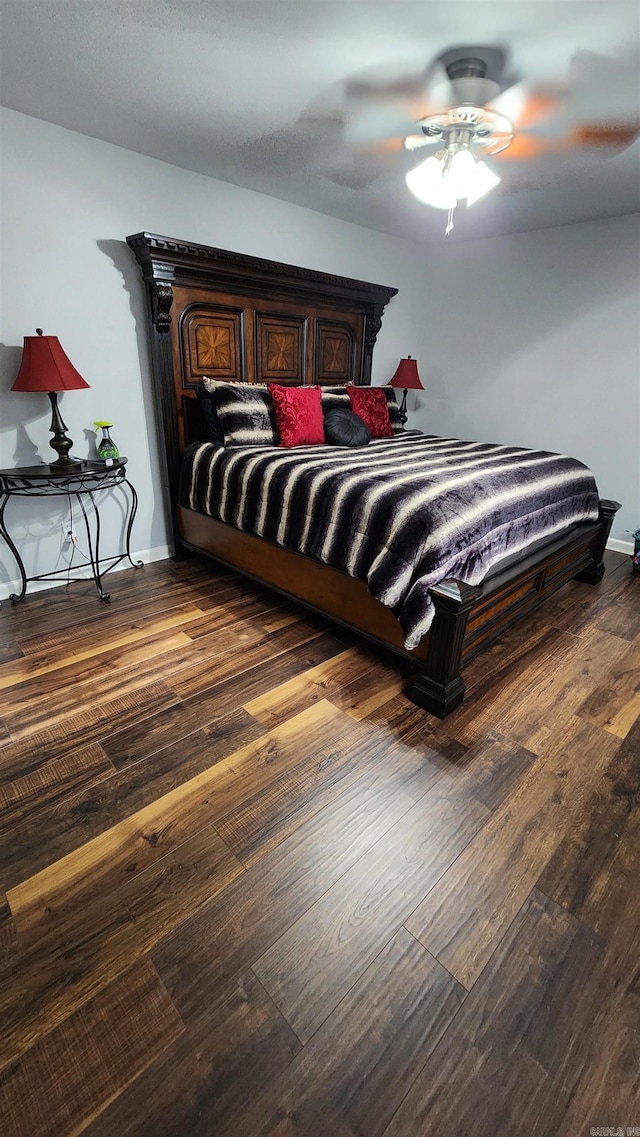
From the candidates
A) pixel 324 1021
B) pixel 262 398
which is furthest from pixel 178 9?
pixel 324 1021

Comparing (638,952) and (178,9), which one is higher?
(178,9)

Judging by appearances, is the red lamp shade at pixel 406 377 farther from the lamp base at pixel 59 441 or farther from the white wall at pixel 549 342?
the lamp base at pixel 59 441

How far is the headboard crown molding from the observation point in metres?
2.62

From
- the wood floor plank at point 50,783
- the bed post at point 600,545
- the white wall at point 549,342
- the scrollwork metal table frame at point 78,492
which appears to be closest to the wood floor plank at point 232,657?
the wood floor plank at point 50,783

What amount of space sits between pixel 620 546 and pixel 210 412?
10.5 feet

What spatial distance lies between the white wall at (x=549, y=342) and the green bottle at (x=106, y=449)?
3286 millimetres

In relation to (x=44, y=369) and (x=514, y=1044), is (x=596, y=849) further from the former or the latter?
(x=44, y=369)

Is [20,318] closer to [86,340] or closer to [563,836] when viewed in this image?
[86,340]

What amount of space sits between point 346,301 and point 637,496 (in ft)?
8.89

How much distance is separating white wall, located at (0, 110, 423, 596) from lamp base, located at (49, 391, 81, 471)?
0.56 ft

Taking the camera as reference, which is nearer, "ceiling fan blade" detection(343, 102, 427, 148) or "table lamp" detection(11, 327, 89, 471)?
"ceiling fan blade" detection(343, 102, 427, 148)

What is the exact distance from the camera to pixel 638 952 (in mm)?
1140

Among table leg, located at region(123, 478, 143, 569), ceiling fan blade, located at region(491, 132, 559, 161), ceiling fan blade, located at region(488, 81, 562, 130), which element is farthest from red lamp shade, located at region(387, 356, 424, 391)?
table leg, located at region(123, 478, 143, 569)

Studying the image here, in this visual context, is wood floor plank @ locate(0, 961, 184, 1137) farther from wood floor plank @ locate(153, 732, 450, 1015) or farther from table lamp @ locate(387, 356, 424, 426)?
table lamp @ locate(387, 356, 424, 426)
